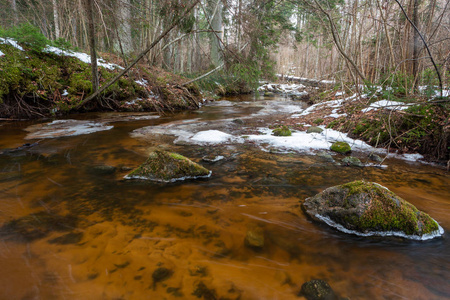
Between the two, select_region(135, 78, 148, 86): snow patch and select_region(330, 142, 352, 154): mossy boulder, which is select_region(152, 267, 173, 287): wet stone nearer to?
select_region(330, 142, 352, 154): mossy boulder

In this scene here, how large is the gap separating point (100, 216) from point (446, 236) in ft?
12.1

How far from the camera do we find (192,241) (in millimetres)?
2217

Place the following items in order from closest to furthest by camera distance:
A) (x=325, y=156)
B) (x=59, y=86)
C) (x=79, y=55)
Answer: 1. (x=325, y=156)
2. (x=59, y=86)
3. (x=79, y=55)

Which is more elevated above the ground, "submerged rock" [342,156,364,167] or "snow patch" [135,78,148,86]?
"snow patch" [135,78,148,86]

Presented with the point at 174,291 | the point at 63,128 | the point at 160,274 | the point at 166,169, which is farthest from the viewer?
the point at 63,128

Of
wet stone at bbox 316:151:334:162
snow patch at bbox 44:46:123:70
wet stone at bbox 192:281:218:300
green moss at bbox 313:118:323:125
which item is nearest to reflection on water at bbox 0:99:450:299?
wet stone at bbox 192:281:218:300

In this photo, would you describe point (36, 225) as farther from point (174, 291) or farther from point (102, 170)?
point (174, 291)

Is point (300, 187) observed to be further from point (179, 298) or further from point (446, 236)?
point (179, 298)

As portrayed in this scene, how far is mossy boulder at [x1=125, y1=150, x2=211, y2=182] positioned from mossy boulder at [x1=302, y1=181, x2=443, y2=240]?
2.08m

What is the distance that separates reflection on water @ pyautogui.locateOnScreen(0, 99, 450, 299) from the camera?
1735mm

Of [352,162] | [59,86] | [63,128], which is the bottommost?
[352,162]

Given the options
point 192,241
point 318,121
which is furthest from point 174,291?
point 318,121

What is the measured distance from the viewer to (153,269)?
1.86m

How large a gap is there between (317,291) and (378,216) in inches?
46.7
